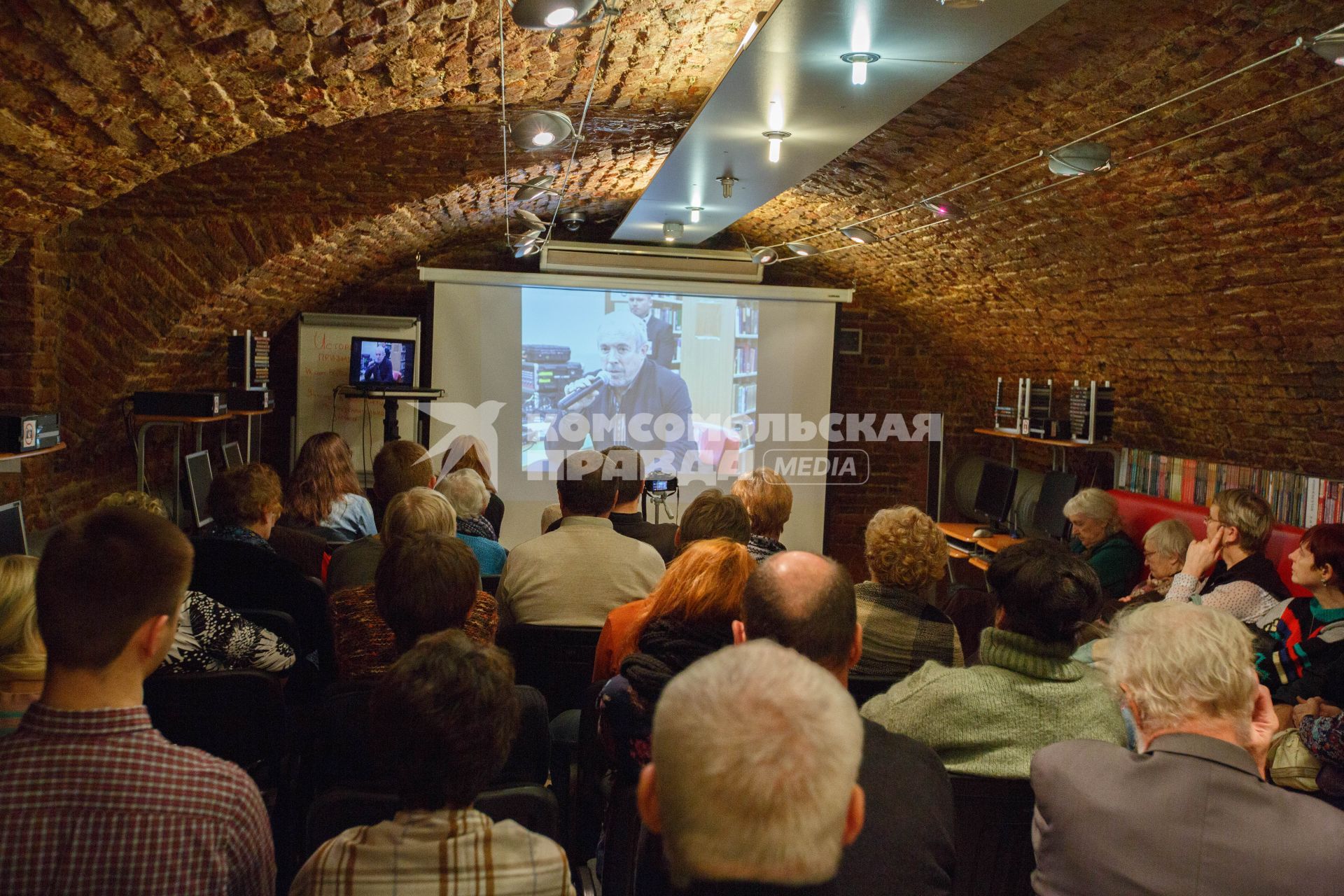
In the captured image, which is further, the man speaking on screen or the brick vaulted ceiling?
the man speaking on screen

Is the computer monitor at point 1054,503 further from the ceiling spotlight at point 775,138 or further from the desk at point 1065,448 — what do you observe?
the ceiling spotlight at point 775,138

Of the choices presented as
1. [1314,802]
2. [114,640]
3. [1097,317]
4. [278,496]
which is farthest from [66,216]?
[1097,317]

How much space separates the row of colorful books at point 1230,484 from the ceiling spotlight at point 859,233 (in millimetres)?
2209

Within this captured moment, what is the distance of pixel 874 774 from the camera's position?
155 centimetres

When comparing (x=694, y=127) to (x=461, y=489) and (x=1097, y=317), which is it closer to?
(x=461, y=489)

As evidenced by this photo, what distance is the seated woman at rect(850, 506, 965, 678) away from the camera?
2621mm

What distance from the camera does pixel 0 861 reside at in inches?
49.4

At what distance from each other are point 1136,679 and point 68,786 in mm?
1619

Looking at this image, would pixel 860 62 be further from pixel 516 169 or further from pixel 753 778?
pixel 753 778

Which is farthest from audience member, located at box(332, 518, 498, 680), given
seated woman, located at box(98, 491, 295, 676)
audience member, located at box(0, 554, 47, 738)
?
audience member, located at box(0, 554, 47, 738)

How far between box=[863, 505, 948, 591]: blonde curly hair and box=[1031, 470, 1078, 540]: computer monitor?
149 inches

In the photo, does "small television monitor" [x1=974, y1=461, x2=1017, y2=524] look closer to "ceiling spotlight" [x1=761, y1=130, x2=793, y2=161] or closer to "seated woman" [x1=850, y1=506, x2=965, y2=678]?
"ceiling spotlight" [x1=761, y1=130, x2=793, y2=161]

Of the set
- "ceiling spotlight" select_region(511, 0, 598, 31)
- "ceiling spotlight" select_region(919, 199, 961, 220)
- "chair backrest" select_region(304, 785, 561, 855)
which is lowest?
"chair backrest" select_region(304, 785, 561, 855)

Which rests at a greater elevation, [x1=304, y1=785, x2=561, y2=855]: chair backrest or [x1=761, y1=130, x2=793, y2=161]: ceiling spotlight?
[x1=761, y1=130, x2=793, y2=161]: ceiling spotlight
